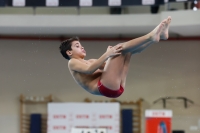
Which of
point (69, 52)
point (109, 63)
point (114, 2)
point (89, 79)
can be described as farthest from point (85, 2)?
point (109, 63)

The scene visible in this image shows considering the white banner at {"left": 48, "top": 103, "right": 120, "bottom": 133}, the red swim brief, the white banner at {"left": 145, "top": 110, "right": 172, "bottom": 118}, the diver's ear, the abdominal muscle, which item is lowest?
the white banner at {"left": 48, "top": 103, "right": 120, "bottom": 133}

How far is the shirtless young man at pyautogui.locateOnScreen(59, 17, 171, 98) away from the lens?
3.41m

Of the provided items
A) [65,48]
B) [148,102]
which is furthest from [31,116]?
[65,48]

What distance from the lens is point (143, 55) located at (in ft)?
30.1

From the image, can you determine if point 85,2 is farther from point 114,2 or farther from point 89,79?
point 89,79

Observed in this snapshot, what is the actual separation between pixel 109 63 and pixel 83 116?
4.84 meters

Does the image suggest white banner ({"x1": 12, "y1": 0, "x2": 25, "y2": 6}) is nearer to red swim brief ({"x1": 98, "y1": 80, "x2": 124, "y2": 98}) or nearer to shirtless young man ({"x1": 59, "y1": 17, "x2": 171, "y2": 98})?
shirtless young man ({"x1": 59, "y1": 17, "x2": 171, "y2": 98})

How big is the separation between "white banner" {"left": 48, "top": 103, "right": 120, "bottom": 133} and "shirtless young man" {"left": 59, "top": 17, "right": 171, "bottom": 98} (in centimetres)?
438

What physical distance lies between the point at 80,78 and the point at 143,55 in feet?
18.1

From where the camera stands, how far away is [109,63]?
357 cm

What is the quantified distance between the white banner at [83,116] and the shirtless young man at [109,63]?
438 cm

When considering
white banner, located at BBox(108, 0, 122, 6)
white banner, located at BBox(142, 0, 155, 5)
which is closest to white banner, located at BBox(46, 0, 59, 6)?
white banner, located at BBox(108, 0, 122, 6)

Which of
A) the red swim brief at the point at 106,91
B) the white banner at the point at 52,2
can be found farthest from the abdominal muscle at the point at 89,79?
the white banner at the point at 52,2

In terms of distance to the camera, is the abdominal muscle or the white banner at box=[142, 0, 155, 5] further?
the white banner at box=[142, 0, 155, 5]
